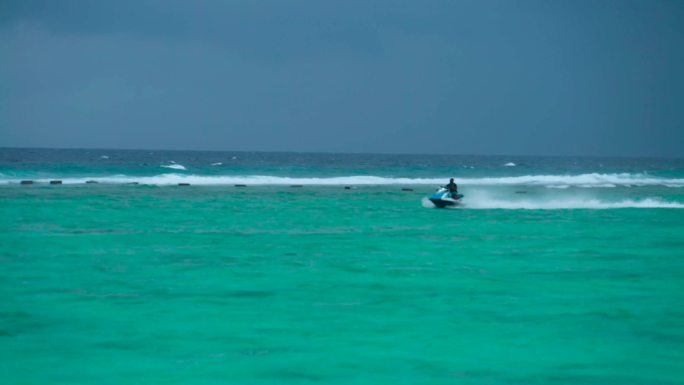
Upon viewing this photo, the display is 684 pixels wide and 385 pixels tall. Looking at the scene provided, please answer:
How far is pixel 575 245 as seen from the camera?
2072cm

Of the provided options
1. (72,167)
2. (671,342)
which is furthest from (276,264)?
(72,167)

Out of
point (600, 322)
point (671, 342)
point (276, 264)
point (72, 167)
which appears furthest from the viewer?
point (72, 167)

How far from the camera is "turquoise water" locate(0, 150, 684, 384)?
9422mm

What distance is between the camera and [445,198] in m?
31.4

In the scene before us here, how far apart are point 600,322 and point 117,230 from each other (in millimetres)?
14883

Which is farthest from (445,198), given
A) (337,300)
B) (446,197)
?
(337,300)

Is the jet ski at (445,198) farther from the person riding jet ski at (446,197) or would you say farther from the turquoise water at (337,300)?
the turquoise water at (337,300)

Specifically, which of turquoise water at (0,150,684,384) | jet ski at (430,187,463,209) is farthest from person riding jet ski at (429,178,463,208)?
turquoise water at (0,150,684,384)

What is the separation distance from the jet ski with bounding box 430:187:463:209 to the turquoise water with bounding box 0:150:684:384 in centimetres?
423

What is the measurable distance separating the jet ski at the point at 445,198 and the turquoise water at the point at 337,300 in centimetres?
423

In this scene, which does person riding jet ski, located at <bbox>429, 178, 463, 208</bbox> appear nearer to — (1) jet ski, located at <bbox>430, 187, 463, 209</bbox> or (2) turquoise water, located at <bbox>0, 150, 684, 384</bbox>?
(1) jet ski, located at <bbox>430, 187, 463, 209</bbox>

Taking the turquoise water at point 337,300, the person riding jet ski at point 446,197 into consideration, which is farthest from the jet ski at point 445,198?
the turquoise water at point 337,300

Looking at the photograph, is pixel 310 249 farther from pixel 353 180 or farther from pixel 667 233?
pixel 353 180

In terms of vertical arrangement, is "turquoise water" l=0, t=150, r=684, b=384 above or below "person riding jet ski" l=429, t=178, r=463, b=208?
below
